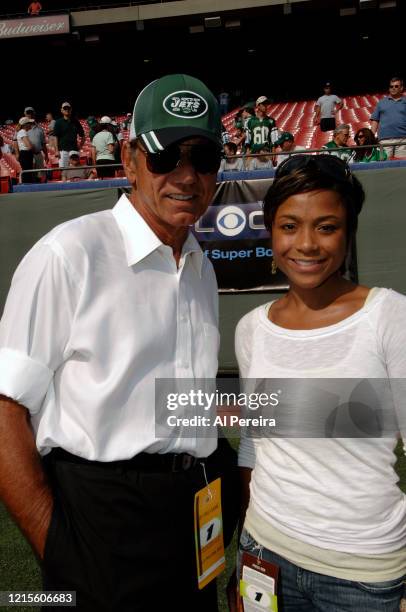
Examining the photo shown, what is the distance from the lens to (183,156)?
1.62 metres

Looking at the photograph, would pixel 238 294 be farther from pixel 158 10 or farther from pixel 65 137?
pixel 158 10

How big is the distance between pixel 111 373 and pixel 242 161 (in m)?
5.84

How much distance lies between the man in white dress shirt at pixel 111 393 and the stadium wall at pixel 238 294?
14.1ft

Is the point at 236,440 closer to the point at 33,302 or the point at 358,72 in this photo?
the point at 33,302

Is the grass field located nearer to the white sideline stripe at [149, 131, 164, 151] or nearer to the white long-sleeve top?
the white long-sleeve top

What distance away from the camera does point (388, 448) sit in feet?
4.86

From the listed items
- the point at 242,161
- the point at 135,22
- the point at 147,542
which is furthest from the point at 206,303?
the point at 135,22

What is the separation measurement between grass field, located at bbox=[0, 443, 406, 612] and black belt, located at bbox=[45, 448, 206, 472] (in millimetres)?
1568

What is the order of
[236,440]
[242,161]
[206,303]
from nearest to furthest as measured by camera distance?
1. [206,303]
2. [236,440]
3. [242,161]

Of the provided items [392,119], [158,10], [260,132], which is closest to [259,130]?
[260,132]

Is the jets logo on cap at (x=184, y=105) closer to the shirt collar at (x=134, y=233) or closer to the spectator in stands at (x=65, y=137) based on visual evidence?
the shirt collar at (x=134, y=233)

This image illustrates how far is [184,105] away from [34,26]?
23.1 meters

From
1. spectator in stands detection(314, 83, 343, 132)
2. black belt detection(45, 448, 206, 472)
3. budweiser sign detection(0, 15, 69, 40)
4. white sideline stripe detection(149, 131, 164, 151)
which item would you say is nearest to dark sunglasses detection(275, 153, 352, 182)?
white sideline stripe detection(149, 131, 164, 151)

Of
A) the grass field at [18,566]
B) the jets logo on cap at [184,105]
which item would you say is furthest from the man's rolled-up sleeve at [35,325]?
the grass field at [18,566]
